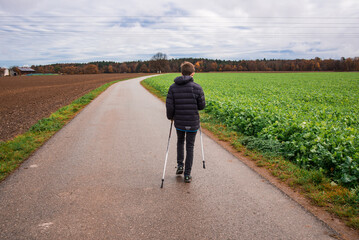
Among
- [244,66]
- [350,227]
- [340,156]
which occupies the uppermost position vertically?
[244,66]

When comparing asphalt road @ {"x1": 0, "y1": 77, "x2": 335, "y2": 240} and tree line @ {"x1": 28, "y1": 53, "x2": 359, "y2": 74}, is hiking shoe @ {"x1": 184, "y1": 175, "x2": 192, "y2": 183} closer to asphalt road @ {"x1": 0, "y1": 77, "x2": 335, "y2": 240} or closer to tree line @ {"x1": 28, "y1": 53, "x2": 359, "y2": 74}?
asphalt road @ {"x1": 0, "y1": 77, "x2": 335, "y2": 240}

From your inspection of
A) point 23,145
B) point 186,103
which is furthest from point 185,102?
point 23,145

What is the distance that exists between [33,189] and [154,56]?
142169mm

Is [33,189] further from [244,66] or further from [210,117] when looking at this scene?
[244,66]

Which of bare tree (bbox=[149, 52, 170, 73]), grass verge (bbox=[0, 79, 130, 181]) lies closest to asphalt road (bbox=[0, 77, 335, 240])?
grass verge (bbox=[0, 79, 130, 181])

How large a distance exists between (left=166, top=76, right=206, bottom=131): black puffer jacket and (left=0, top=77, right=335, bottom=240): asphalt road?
1.15 metres

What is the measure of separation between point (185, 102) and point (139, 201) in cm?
187

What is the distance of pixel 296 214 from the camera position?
365cm

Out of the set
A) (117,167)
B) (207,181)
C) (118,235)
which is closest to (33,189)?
(117,167)

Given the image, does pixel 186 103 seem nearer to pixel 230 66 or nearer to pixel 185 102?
pixel 185 102

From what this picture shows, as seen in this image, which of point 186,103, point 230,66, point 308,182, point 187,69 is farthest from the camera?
point 230,66

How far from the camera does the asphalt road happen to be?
10.6ft

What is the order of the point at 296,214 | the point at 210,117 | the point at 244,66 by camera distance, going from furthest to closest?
the point at 244,66
the point at 210,117
the point at 296,214

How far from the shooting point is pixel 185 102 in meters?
4.59
